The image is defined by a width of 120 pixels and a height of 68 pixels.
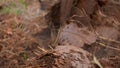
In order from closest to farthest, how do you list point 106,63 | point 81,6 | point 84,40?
point 106,63
point 84,40
point 81,6

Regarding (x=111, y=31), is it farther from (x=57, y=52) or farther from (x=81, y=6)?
(x=57, y=52)

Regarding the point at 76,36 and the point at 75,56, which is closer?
the point at 75,56

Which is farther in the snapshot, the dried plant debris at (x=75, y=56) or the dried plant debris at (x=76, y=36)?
the dried plant debris at (x=76, y=36)

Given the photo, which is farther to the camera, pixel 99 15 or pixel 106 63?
pixel 99 15

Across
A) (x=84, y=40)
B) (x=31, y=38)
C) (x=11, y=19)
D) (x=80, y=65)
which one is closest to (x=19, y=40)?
(x=31, y=38)

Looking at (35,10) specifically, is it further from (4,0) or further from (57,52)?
(57,52)

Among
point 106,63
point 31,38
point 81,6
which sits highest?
point 81,6

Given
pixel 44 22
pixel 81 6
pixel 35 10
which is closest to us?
pixel 81 6

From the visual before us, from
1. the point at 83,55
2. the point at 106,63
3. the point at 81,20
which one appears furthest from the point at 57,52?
the point at 81,20

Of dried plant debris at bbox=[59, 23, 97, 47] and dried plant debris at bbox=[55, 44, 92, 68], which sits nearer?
dried plant debris at bbox=[55, 44, 92, 68]

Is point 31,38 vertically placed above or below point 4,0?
below
